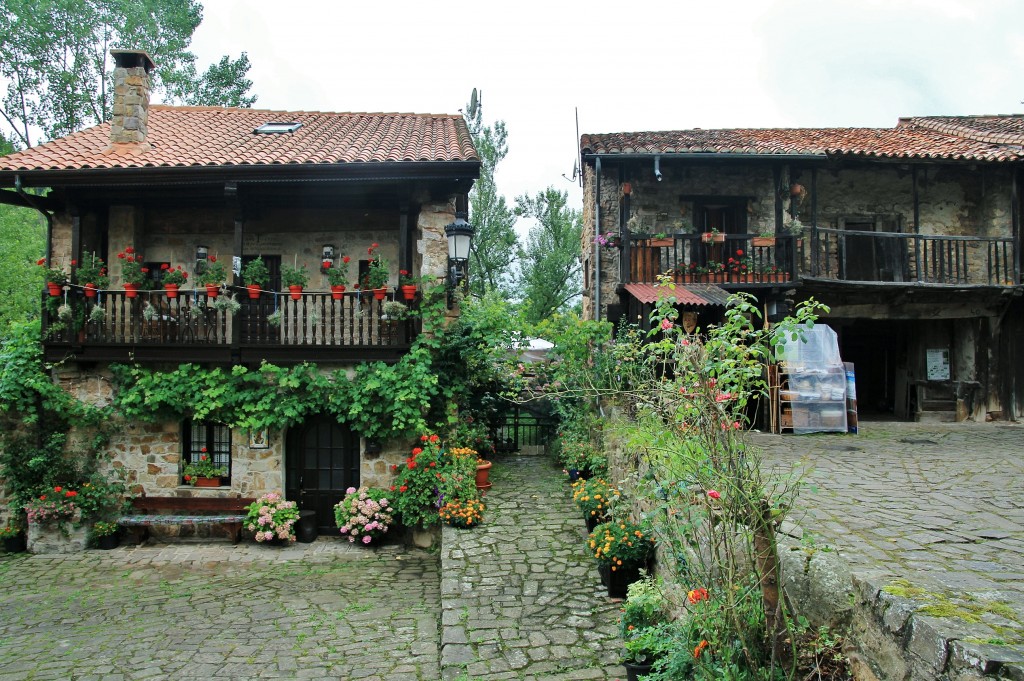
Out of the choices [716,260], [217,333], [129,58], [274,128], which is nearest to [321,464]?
[217,333]

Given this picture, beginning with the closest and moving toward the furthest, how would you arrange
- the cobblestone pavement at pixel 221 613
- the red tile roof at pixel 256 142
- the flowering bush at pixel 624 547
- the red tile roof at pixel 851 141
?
the cobblestone pavement at pixel 221 613, the flowering bush at pixel 624 547, the red tile roof at pixel 256 142, the red tile roof at pixel 851 141

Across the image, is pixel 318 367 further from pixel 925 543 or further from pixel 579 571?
pixel 925 543

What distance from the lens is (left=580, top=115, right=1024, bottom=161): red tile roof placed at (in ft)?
38.8

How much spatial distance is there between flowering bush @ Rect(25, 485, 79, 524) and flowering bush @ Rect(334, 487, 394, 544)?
150 inches

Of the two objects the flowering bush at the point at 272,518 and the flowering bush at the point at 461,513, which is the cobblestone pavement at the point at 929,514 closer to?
the flowering bush at the point at 461,513

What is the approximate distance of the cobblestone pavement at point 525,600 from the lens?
17.7 ft

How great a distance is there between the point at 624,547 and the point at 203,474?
668 cm

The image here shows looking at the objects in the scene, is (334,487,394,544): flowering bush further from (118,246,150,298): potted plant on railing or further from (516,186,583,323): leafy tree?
(516,186,583,323): leafy tree

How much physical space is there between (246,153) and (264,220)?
1.20 meters

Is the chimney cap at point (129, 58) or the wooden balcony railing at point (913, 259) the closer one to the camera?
the chimney cap at point (129, 58)

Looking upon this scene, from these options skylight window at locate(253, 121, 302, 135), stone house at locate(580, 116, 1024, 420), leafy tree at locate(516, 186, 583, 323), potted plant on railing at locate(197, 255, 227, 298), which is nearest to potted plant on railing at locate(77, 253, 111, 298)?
potted plant on railing at locate(197, 255, 227, 298)

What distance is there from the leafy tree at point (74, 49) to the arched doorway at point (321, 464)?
1641 centimetres

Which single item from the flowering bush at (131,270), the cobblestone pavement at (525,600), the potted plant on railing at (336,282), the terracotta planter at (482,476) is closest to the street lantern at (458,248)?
the potted plant on railing at (336,282)

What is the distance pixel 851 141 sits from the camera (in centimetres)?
1289
